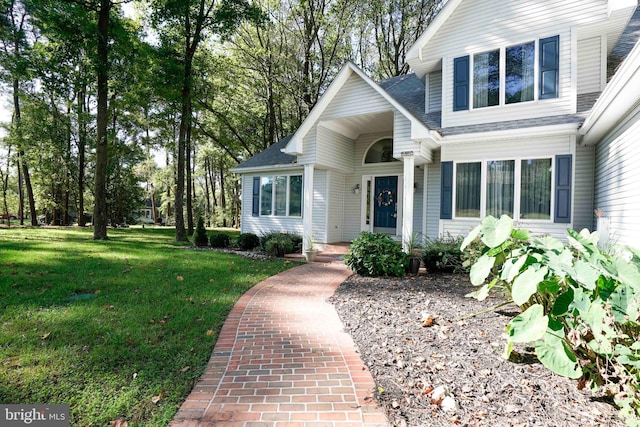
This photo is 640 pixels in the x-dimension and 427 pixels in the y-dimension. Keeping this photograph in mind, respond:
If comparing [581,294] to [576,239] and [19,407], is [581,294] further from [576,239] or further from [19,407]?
[19,407]

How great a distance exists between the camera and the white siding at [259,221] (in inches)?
487

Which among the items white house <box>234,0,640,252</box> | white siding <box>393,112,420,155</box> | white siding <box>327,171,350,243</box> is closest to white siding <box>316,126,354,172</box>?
white house <box>234,0,640,252</box>

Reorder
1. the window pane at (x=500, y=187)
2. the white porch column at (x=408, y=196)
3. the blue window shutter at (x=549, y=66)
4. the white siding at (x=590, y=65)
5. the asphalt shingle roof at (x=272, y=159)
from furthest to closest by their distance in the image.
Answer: the asphalt shingle roof at (x=272, y=159) → the white porch column at (x=408, y=196) → the window pane at (x=500, y=187) → the white siding at (x=590, y=65) → the blue window shutter at (x=549, y=66)

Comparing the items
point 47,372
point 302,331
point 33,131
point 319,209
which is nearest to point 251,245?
point 319,209

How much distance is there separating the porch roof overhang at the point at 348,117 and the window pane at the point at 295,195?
265cm

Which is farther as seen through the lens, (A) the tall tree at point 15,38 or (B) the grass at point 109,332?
(A) the tall tree at point 15,38

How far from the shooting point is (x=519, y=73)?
25.3 ft

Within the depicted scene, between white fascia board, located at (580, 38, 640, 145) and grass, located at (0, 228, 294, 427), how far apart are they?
19.6ft

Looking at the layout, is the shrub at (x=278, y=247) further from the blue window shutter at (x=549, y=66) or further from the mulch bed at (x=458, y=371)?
the blue window shutter at (x=549, y=66)

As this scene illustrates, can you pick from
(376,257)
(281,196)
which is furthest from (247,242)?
(376,257)

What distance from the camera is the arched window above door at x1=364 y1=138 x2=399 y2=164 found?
11.4 m

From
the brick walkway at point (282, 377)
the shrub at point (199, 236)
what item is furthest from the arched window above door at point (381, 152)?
the brick walkway at point (282, 377)

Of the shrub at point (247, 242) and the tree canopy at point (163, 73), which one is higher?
the tree canopy at point (163, 73)

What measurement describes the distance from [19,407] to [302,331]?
2670 mm
